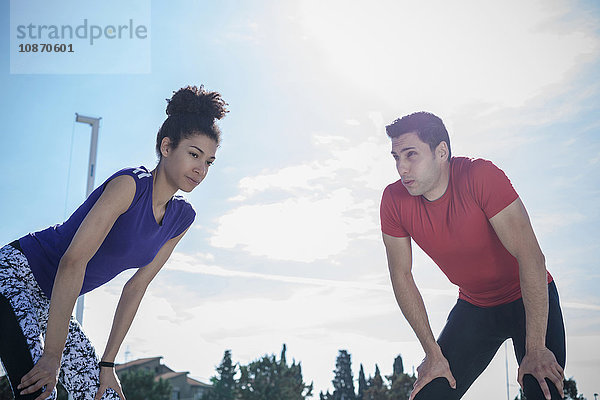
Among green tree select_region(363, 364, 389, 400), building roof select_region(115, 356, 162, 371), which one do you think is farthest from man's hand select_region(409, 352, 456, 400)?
building roof select_region(115, 356, 162, 371)

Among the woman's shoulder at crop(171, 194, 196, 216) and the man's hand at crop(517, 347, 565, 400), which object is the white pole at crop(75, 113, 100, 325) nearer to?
the woman's shoulder at crop(171, 194, 196, 216)

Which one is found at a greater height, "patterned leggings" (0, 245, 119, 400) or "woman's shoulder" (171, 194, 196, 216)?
"woman's shoulder" (171, 194, 196, 216)

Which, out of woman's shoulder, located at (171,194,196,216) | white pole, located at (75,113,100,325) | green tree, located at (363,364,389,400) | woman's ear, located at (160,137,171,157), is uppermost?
white pole, located at (75,113,100,325)

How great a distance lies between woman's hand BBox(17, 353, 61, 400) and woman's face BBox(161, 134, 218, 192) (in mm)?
1119

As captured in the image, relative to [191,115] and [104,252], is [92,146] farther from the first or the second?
[104,252]

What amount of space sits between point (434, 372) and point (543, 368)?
703 mm

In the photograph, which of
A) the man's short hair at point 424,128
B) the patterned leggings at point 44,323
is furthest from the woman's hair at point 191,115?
the man's short hair at point 424,128

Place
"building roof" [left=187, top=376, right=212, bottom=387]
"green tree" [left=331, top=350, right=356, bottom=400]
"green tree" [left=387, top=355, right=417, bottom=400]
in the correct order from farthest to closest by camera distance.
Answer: "building roof" [left=187, top=376, right=212, bottom=387] < "green tree" [left=331, top=350, right=356, bottom=400] < "green tree" [left=387, top=355, right=417, bottom=400]

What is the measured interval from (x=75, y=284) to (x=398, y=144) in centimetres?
219

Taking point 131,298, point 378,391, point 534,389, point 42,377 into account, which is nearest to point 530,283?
point 534,389

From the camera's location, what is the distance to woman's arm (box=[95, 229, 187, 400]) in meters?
3.18

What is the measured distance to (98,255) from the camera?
113 inches

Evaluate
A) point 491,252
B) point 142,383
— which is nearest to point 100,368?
point 491,252

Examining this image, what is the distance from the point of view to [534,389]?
118 inches
